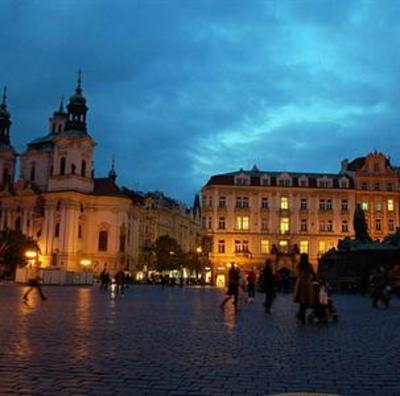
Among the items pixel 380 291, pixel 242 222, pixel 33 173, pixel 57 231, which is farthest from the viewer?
pixel 33 173

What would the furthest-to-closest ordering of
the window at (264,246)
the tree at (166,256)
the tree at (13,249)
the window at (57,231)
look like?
1. the tree at (166,256)
2. the window at (57,231)
3. the window at (264,246)
4. the tree at (13,249)

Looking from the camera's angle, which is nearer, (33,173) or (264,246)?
(264,246)

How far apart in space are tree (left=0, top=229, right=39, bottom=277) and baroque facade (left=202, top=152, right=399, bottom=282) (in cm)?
2606

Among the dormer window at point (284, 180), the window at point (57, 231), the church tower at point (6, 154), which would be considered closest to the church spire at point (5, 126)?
the church tower at point (6, 154)

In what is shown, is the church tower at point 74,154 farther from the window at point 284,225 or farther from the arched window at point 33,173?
the window at point 284,225

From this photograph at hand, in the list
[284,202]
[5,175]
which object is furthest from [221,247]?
[5,175]

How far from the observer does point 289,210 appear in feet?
298

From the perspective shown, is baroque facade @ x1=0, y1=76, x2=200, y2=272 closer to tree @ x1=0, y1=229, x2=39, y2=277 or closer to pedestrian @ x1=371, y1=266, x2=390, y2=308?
tree @ x1=0, y1=229, x2=39, y2=277

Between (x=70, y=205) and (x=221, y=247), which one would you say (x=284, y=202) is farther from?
(x=70, y=205)

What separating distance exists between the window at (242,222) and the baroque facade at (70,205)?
68.3 ft

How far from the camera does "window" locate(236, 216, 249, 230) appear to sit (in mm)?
89500

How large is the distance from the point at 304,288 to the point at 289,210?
7430 centimetres

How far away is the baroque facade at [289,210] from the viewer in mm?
89000

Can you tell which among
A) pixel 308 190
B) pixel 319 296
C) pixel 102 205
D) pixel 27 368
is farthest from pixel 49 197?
pixel 27 368
